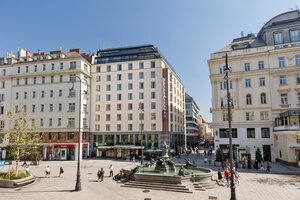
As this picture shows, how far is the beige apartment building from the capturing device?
41.5m

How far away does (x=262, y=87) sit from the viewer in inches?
1719

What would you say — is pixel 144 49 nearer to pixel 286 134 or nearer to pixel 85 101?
pixel 85 101

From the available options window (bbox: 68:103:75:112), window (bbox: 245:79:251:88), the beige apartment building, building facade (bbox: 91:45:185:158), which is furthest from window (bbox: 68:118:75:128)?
window (bbox: 245:79:251:88)

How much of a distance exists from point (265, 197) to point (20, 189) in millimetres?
21263

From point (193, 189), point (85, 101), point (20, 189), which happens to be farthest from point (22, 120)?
point (85, 101)

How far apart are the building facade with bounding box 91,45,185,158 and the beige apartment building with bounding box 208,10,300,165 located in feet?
40.4

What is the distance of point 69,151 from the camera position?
170 ft

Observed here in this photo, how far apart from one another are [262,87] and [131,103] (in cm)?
2820

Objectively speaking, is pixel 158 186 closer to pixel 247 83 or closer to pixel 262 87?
pixel 247 83

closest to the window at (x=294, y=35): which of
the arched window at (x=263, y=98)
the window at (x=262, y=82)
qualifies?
the window at (x=262, y=82)

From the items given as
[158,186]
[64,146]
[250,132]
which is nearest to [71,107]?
[64,146]

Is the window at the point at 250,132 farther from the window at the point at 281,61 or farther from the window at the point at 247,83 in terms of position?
the window at the point at 281,61

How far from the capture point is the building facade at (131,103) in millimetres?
52781

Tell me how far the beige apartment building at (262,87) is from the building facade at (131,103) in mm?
12322
